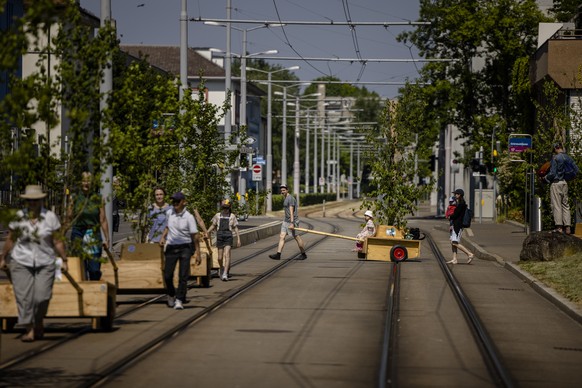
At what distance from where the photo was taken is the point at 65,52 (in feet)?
53.0

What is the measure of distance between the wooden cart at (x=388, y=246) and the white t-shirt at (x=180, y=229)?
1245 centimetres

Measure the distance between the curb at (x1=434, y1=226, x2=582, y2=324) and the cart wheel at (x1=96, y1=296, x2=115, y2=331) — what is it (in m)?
6.25

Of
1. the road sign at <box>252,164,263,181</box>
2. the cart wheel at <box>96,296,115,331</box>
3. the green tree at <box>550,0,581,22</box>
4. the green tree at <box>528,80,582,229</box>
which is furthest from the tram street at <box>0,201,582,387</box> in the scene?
the green tree at <box>550,0,581,22</box>

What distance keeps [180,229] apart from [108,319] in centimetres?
346

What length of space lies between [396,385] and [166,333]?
4474mm

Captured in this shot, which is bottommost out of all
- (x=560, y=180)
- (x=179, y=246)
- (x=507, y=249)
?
(x=507, y=249)

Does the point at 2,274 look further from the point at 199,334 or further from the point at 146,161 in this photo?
the point at 199,334

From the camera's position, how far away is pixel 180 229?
18375 millimetres

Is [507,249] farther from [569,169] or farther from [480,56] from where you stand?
[480,56]

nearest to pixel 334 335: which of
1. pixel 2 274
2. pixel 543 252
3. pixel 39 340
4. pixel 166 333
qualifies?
pixel 166 333

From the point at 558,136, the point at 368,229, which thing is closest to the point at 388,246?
the point at 368,229

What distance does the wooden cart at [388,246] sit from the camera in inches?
1231

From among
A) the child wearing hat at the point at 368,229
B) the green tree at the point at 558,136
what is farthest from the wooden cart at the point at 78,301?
the green tree at the point at 558,136

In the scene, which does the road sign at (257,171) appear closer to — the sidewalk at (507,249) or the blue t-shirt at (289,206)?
the sidewalk at (507,249)
